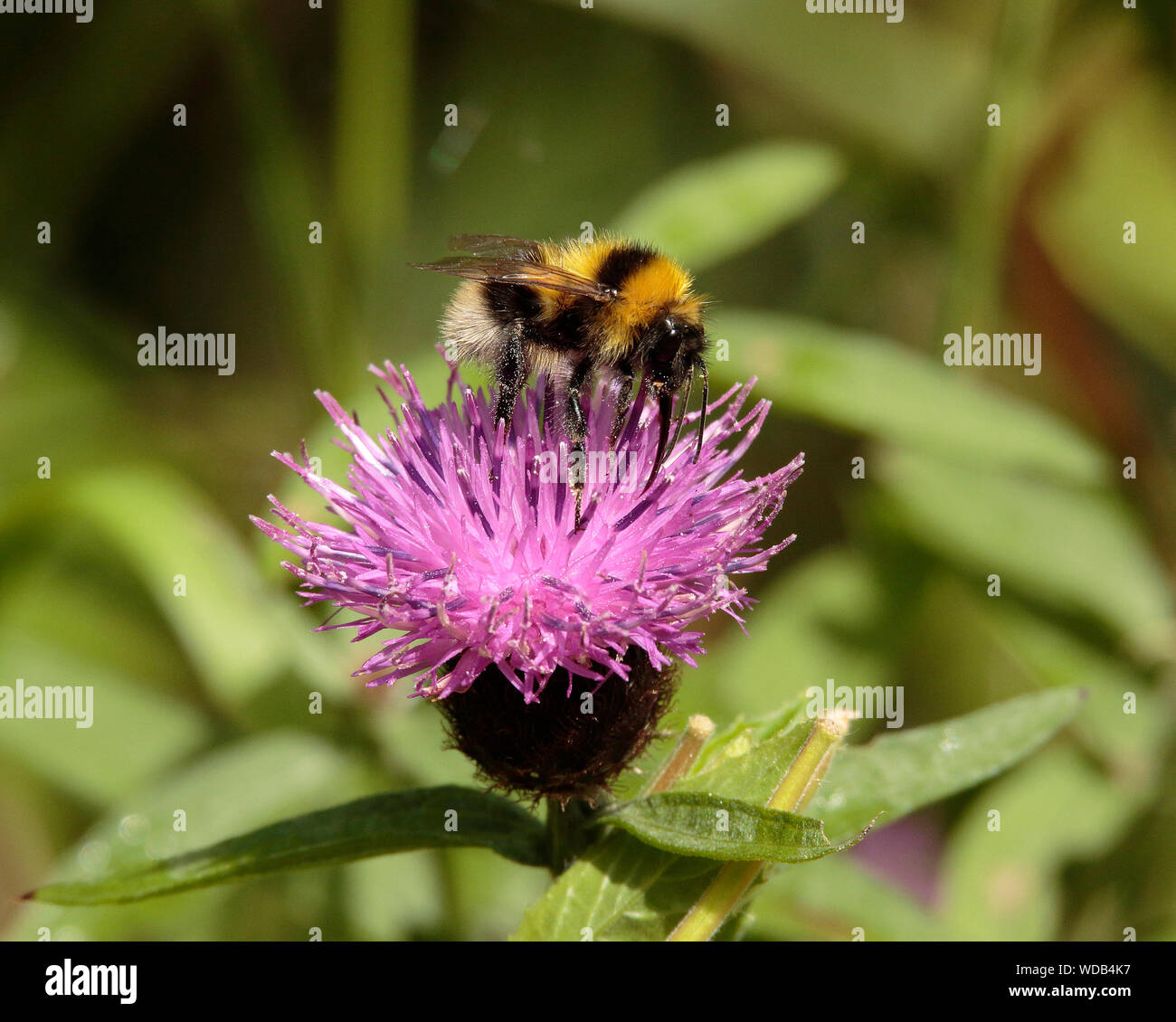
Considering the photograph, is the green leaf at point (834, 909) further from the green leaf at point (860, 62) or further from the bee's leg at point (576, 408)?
the green leaf at point (860, 62)

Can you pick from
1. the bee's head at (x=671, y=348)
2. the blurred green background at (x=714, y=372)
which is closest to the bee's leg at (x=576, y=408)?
the bee's head at (x=671, y=348)

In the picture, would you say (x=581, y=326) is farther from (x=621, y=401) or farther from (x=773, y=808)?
(x=773, y=808)

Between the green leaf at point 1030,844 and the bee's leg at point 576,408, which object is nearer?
the bee's leg at point 576,408

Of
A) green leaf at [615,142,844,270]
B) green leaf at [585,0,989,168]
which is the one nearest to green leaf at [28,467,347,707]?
green leaf at [615,142,844,270]

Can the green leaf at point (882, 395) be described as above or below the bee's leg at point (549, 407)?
above

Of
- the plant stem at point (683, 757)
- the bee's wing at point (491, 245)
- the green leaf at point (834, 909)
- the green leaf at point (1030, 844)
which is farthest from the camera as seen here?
the green leaf at point (1030, 844)
